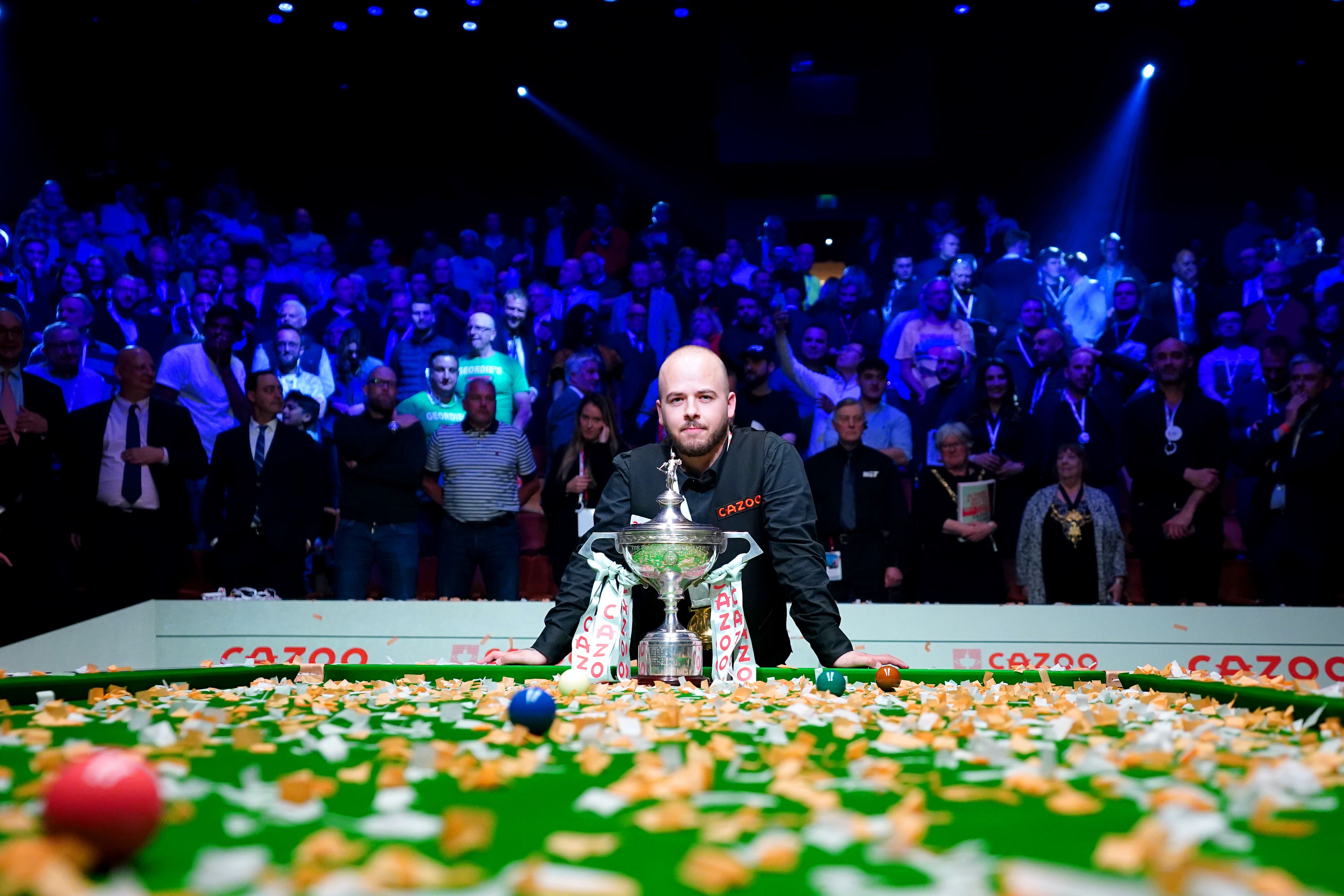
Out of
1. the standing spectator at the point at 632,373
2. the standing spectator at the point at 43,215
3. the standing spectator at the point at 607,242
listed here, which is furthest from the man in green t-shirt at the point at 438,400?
the standing spectator at the point at 43,215

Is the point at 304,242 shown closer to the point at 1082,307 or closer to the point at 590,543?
the point at 1082,307

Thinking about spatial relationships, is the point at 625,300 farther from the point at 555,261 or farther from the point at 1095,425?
the point at 1095,425

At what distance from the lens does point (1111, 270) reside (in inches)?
354

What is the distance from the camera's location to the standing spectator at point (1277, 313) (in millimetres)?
8172

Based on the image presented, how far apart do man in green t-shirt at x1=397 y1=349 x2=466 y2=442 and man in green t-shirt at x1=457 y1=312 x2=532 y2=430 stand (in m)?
0.07

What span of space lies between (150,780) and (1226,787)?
1.39 meters

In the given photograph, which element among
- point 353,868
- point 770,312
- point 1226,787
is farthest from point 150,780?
point 770,312

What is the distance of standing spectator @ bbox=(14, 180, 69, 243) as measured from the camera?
888cm

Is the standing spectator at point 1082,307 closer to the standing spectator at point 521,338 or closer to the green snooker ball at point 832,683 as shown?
the standing spectator at point 521,338

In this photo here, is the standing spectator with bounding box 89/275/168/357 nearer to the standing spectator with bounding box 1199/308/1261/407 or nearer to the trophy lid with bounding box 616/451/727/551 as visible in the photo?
the trophy lid with bounding box 616/451/727/551

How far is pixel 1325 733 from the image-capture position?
2014mm

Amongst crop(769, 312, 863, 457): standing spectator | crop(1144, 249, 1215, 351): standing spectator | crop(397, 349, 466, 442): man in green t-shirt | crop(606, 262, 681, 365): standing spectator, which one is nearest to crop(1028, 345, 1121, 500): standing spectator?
crop(1144, 249, 1215, 351): standing spectator

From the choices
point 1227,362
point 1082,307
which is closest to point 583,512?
point 1082,307

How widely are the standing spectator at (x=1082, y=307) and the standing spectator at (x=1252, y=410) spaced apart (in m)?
1.15
